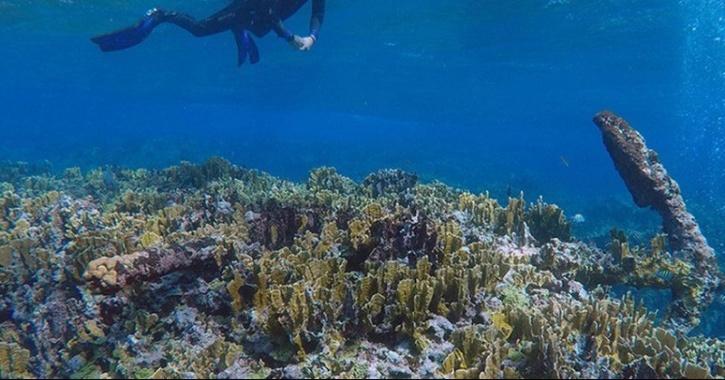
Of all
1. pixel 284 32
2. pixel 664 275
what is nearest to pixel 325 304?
pixel 664 275

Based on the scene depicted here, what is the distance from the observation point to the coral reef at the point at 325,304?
3.64 m

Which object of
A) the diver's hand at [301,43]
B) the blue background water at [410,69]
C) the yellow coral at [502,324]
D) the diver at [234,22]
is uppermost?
the blue background water at [410,69]

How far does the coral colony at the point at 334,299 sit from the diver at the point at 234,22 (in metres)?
5.04

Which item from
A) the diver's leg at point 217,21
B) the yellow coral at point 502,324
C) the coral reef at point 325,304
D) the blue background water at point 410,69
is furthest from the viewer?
the blue background water at point 410,69

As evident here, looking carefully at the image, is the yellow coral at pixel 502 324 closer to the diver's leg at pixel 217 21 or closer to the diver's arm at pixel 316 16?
the diver's arm at pixel 316 16

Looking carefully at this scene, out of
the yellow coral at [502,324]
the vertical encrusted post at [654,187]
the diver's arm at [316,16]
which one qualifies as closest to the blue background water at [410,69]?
the vertical encrusted post at [654,187]

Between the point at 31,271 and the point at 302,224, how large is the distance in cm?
322

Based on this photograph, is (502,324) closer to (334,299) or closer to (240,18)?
(334,299)

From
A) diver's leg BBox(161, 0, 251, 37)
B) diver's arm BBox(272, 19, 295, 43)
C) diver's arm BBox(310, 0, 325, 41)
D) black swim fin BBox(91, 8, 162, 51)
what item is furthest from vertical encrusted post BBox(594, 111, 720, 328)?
black swim fin BBox(91, 8, 162, 51)

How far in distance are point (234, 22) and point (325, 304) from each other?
406 inches

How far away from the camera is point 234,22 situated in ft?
39.7

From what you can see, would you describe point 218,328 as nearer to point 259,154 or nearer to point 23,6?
point 23,6

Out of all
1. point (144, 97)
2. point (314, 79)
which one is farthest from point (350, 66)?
point (144, 97)

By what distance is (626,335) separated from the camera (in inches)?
164
